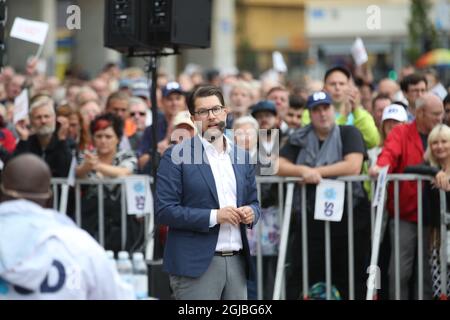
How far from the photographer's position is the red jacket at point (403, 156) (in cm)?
914

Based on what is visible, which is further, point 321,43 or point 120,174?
point 321,43

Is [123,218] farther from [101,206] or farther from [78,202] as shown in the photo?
[78,202]

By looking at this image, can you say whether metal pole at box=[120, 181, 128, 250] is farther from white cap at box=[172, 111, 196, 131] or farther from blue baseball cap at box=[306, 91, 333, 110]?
blue baseball cap at box=[306, 91, 333, 110]

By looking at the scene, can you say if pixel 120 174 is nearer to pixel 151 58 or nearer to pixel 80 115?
pixel 151 58

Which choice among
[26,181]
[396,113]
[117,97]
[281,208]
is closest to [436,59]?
[117,97]

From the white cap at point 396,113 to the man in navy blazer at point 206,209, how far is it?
3.03 metres

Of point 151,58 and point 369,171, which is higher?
point 151,58

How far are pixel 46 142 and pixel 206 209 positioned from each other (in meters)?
3.37

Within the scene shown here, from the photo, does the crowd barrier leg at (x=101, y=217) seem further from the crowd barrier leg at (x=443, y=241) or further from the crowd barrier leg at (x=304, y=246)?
the crowd barrier leg at (x=443, y=241)

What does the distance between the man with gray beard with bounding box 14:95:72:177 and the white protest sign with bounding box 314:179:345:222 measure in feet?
7.73

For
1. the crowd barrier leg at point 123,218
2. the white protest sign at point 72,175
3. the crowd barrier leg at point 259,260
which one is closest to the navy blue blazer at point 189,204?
the crowd barrier leg at point 259,260

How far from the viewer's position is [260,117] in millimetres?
10609
